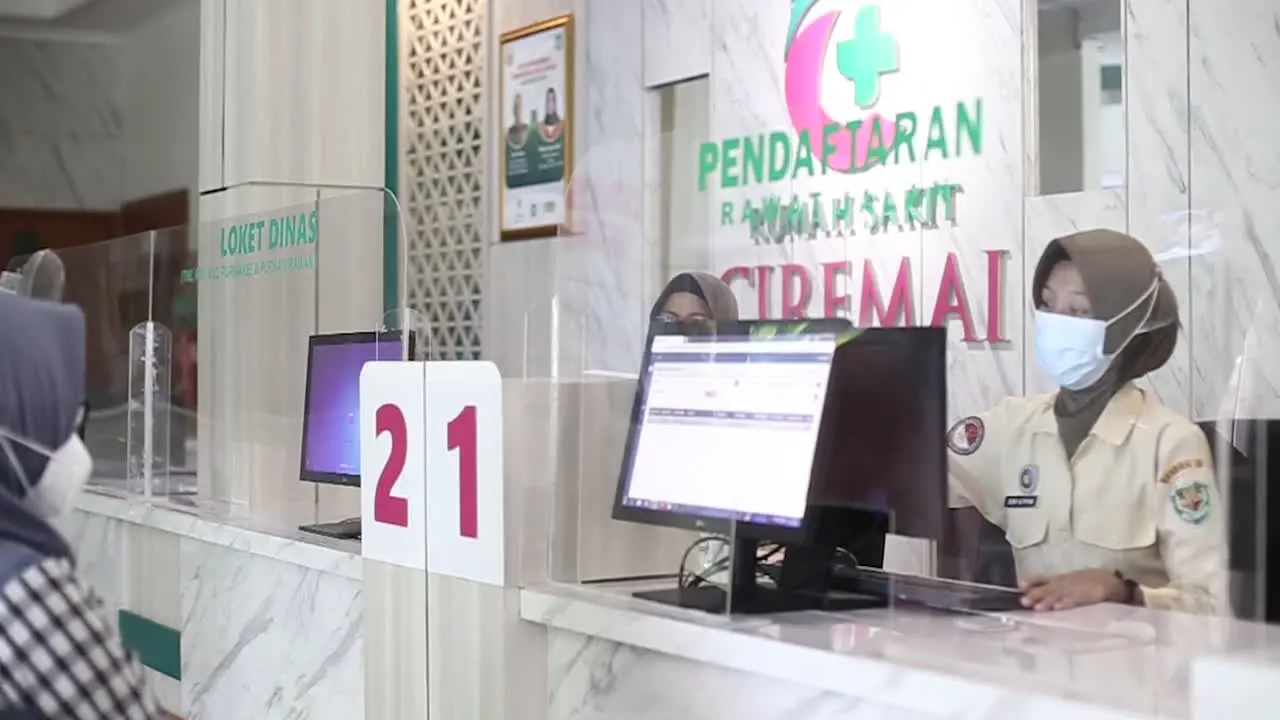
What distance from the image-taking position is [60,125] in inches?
368

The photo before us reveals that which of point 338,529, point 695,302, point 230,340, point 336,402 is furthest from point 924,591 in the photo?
point 230,340

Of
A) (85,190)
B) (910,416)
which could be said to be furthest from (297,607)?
(85,190)

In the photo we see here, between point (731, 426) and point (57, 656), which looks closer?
point (57, 656)

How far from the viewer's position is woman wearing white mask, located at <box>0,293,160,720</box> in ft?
6.19

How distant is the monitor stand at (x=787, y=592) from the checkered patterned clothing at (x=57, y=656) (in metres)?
0.86

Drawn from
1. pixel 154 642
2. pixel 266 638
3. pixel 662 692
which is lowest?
pixel 154 642

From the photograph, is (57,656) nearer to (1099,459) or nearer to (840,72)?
(1099,459)

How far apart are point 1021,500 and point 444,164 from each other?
15.3ft

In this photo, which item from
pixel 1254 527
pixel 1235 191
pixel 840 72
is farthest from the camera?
pixel 840 72

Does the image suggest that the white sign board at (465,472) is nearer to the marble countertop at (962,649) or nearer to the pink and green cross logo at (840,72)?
the marble countertop at (962,649)

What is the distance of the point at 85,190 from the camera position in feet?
31.1

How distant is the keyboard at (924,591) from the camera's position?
7.74 feet

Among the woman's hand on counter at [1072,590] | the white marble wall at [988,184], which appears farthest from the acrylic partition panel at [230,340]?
the woman's hand on counter at [1072,590]

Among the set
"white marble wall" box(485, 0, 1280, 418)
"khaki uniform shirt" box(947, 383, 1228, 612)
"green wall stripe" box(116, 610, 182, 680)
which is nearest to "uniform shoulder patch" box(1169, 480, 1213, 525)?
"khaki uniform shirt" box(947, 383, 1228, 612)
